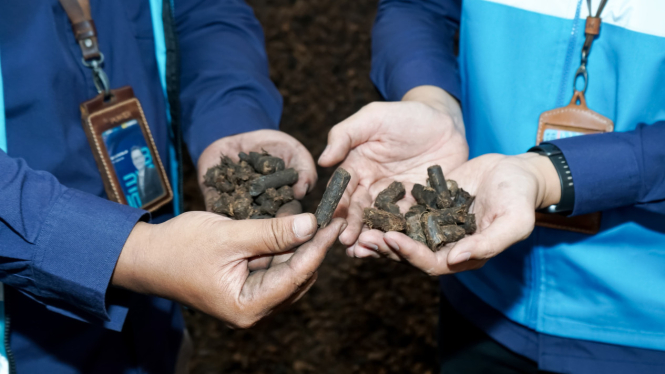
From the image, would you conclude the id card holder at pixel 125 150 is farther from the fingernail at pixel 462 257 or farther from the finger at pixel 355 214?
the fingernail at pixel 462 257

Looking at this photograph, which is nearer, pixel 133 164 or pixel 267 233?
pixel 267 233

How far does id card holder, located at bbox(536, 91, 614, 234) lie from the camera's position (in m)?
1.51

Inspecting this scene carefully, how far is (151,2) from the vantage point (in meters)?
1.73

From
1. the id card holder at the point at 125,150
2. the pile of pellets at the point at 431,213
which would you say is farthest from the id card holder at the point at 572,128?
the id card holder at the point at 125,150

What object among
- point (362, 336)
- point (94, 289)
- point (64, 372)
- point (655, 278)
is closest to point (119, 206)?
point (94, 289)

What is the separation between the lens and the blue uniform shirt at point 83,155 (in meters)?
1.16

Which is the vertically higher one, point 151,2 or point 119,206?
point 151,2

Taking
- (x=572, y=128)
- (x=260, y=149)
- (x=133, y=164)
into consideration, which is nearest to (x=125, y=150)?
(x=133, y=164)

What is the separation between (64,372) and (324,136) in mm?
3326

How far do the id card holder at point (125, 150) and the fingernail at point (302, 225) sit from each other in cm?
75

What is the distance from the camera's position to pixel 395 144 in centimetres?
181

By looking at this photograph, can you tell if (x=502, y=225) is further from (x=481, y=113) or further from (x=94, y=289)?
(x=94, y=289)

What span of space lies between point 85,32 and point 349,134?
2.93 ft

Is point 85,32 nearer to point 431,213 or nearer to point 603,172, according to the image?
point 431,213
